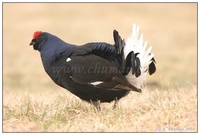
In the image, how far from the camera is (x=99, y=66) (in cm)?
538

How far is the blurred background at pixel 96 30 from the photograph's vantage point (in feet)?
42.5

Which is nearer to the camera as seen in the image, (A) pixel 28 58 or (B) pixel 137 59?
(B) pixel 137 59

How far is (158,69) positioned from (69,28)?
8745 mm

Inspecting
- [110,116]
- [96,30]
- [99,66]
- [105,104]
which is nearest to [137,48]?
[99,66]

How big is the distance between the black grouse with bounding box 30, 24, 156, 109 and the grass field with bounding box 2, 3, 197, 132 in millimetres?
271

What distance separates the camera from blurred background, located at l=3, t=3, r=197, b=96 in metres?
12.9

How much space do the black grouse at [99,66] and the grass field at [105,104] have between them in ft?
0.89

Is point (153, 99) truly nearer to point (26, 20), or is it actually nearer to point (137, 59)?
point (137, 59)

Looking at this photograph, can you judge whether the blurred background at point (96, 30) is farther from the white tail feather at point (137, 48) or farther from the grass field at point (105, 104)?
the white tail feather at point (137, 48)

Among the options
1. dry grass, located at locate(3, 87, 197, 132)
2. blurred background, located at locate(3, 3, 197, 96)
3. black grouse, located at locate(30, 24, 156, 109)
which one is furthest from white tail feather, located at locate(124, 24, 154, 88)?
blurred background, located at locate(3, 3, 197, 96)

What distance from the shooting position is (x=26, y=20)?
22.3 m

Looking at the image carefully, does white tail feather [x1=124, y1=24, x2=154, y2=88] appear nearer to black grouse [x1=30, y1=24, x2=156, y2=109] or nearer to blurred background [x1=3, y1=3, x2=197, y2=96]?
black grouse [x1=30, y1=24, x2=156, y2=109]

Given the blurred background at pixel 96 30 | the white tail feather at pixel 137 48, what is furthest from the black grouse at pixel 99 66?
the blurred background at pixel 96 30

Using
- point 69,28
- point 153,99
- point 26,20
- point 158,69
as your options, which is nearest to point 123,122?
point 153,99
